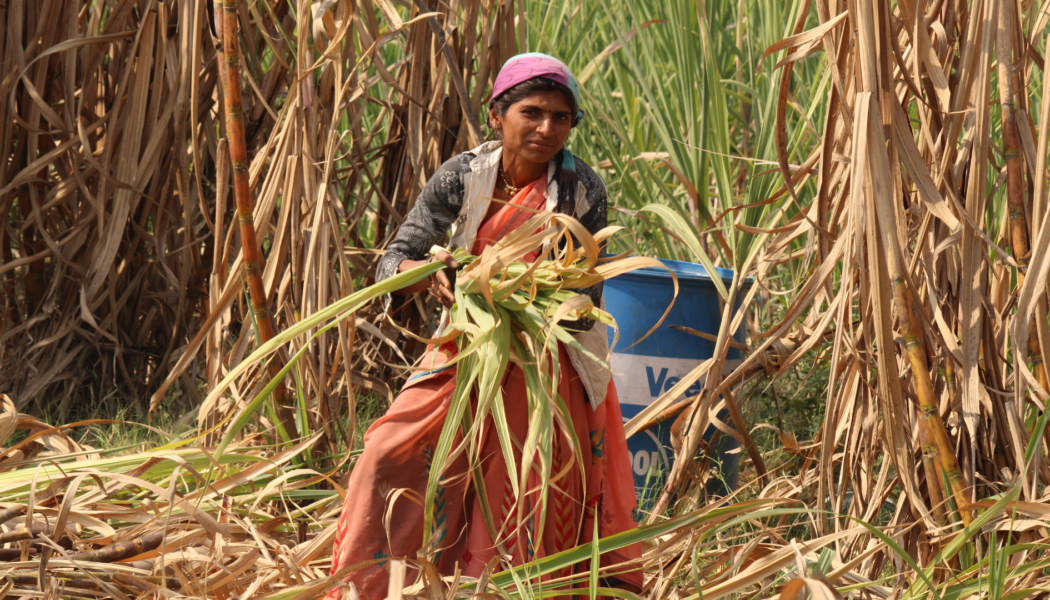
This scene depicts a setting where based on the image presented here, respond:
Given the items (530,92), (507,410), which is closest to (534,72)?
(530,92)

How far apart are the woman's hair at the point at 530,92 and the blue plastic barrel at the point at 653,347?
27.6 inches

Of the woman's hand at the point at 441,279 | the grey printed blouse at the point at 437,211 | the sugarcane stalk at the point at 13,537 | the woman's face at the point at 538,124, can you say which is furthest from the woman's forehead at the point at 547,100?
the sugarcane stalk at the point at 13,537

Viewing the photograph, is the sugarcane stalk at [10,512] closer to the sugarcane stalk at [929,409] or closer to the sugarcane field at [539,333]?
the sugarcane field at [539,333]

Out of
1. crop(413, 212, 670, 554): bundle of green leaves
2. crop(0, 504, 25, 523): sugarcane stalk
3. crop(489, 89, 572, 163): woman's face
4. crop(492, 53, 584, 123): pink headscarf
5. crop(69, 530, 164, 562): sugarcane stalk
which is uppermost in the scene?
crop(492, 53, 584, 123): pink headscarf

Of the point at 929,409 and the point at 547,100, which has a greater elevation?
the point at 547,100

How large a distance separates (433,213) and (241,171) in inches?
19.6

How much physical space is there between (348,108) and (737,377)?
3.96 feet

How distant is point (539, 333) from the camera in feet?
4.71

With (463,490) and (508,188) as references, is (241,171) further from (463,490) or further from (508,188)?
Answer: (463,490)

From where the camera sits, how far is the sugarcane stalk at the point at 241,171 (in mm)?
1879

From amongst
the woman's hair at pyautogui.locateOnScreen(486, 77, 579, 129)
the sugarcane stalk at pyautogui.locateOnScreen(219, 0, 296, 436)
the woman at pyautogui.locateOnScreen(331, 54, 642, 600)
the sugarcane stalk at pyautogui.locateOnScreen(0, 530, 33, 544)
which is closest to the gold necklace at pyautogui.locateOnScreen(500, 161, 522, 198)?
the woman at pyautogui.locateOnScreen(331, 54, 642, 600)

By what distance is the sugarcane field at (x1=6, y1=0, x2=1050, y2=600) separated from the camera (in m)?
1.45

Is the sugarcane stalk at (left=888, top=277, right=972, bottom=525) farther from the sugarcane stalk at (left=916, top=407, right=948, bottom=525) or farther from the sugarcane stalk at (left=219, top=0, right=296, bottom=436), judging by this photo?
the sugarcane stalk at (left=219, top=0, right=296, bottom=436)

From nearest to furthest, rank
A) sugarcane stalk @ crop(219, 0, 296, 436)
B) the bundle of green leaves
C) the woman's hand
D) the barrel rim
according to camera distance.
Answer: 1. the bundle of green leaves
2. the woman's hand
3. sugarcane stalk @ crop(219, 0, 296, 436)
4. the barrel rim
